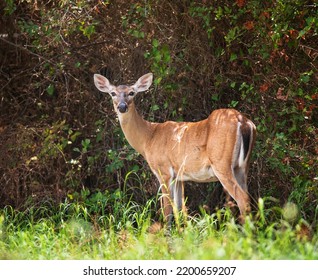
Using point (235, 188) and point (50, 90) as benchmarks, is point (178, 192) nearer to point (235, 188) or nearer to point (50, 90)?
point (235, 188)

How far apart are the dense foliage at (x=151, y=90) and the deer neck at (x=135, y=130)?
464mm

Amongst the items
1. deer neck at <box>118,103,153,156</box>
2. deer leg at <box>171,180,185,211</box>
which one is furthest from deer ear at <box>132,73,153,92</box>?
deer leg at <box>171,180,185,211</box>

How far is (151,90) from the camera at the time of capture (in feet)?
32.7

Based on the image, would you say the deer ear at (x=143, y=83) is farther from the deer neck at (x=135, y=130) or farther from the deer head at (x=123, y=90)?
the deer neck at (x=135, y=130)

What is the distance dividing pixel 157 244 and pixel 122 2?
13.7 feet

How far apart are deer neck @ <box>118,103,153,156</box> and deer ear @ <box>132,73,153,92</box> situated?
0.21m

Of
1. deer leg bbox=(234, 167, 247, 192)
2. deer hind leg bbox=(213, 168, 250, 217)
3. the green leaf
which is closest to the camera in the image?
deer hind leg bbox=(213, 168, 250, 217)

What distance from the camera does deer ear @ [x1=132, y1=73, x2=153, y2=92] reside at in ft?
30.0

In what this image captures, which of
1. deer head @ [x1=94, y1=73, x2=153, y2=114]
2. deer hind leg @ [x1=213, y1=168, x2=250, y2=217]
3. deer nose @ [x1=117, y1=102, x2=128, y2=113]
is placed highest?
deer head @ [x1=94, y1=73, x2=153, y2=114]

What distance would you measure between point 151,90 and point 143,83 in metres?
0.75

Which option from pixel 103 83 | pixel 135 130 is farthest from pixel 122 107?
pixel 103 83

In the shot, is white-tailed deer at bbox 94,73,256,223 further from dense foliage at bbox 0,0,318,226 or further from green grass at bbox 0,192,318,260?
green grass at bbox 0,192,318,260

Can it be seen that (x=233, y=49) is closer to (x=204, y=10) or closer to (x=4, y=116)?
(x=204, y=10)

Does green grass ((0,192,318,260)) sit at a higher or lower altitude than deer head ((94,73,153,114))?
→ lower
